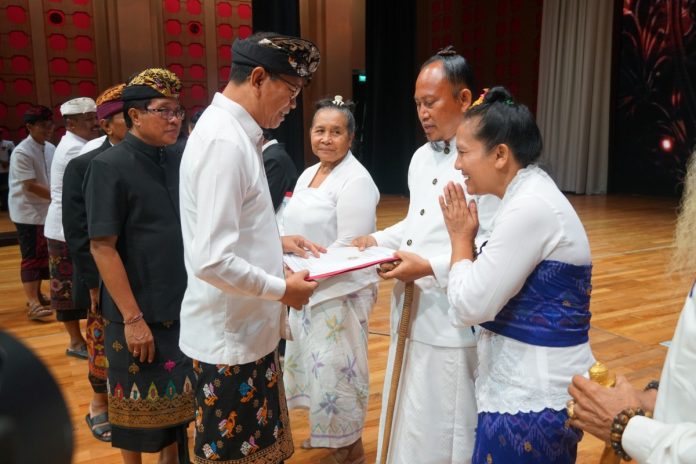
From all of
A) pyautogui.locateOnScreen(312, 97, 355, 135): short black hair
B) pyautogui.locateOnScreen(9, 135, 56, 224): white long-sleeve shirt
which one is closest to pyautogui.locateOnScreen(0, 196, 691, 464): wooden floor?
pyautogui.locateOnScreen(9, 135, 56, 224): white long-sleeve shirt

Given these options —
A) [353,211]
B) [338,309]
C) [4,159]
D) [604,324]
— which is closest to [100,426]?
[338,309]

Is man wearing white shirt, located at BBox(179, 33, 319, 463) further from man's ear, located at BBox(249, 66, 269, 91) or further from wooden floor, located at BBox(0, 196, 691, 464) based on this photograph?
wooden floor, located at BBox(0, 196, 691, 464)

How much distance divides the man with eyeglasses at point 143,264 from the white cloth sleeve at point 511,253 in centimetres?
97

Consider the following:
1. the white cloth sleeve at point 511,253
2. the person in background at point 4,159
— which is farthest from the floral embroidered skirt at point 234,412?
the person in background at point 4,159

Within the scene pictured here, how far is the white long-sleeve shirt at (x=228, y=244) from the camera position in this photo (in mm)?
1376

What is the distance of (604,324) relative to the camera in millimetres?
4000

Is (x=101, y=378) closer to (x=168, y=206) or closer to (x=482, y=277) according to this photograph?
(x=168, y=206)

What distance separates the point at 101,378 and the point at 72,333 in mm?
1097

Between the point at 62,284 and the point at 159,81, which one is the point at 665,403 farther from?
the point at 62,284

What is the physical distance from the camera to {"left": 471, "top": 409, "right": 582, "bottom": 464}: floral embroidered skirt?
1.36 m

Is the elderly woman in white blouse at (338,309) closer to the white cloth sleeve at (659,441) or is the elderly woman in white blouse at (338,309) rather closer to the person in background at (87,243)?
the person in background at (87,243)

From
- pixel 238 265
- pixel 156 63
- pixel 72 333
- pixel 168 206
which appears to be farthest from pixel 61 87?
pixel 238 265

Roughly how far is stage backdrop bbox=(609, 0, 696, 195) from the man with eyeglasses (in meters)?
9.53

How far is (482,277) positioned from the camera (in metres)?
1.33
